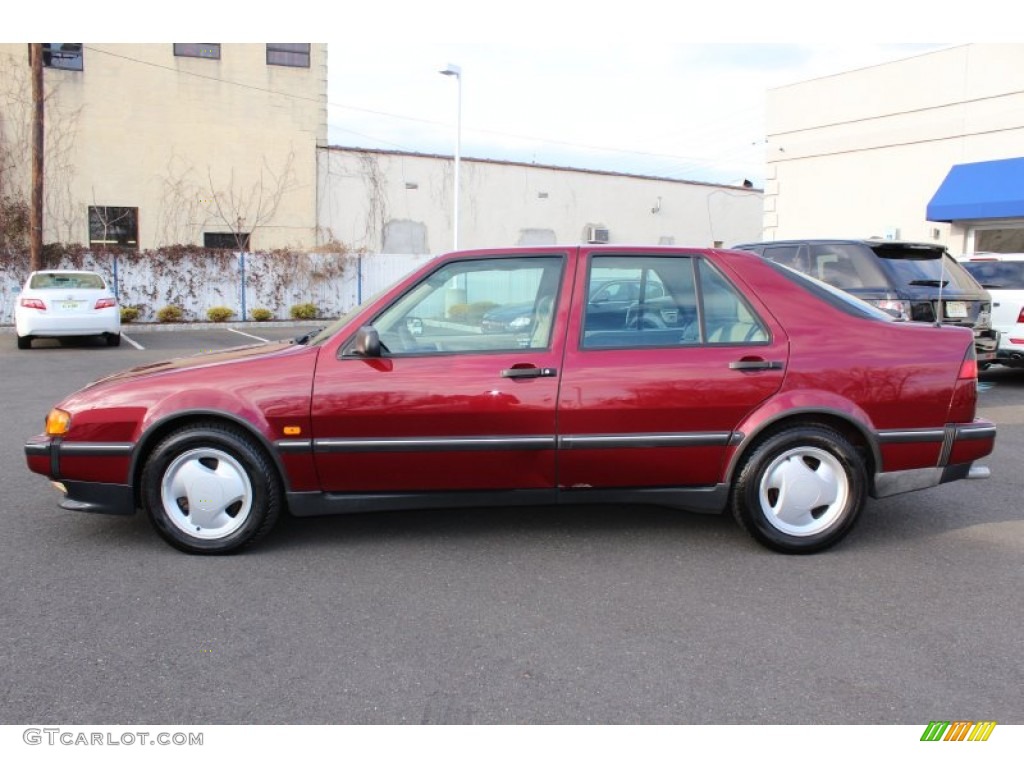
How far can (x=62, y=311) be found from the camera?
15.3 m

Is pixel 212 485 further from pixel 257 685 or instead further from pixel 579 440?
pixel 579 440

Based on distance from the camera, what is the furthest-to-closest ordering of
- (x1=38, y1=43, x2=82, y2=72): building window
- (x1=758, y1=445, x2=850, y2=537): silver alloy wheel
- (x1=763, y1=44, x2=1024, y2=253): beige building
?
(x1=38, y1=43, x2=82, y2=72): building window
(x1=763, y1=44, x2=1024, y2=253): beige building
(x1=758, y1=445, x2=850, y2=537): silver alloy wheel

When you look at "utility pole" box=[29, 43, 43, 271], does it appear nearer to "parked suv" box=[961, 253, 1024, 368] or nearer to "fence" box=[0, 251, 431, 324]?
"fence" box=[0, 251, 431, 324]

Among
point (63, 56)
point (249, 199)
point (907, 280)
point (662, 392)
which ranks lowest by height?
point (662, 392)

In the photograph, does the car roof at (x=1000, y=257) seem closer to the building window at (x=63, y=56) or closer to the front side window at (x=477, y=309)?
the front side window at (x=477, y=309)

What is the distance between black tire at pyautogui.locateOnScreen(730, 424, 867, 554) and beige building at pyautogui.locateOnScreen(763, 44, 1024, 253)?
602 inches

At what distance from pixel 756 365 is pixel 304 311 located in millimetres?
20898

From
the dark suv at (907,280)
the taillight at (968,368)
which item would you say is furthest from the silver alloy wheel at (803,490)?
the dark suv at (907,280)

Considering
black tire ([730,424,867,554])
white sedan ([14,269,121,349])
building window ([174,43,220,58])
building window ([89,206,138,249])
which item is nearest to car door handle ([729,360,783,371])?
Answer: black tire ([730,424,867,554])

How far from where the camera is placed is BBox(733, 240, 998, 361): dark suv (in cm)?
873

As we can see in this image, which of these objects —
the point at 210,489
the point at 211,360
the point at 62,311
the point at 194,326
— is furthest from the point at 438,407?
the point at 194,326

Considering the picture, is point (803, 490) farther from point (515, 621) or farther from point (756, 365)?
point (515, 621)

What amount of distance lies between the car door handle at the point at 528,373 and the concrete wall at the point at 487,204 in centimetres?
2101

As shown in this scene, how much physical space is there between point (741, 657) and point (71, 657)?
8.35 feet
